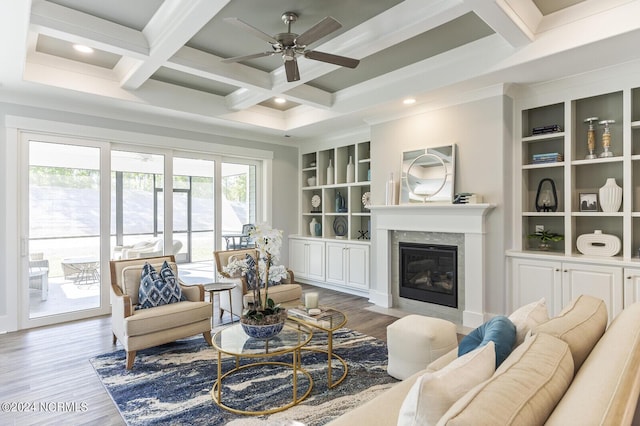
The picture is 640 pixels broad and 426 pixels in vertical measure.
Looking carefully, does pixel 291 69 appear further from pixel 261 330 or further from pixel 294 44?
pixel 261 330

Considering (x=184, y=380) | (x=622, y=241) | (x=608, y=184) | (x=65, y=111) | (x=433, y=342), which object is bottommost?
(x=184, y=380)

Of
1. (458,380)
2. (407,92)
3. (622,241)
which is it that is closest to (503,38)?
(407,92)

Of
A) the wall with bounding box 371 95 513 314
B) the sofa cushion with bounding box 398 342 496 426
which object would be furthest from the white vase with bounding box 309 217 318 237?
the sofa cushion with bounding box 398 342 496 426

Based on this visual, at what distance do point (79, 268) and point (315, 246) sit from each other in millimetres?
3424

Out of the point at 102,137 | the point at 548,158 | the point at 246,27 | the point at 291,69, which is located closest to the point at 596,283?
the point at 548,158

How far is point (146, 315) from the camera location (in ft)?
10.3

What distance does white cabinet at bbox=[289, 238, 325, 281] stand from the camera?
20.6 feet

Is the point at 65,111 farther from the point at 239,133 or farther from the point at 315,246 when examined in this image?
the point at 315,246

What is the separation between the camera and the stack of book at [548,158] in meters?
3.83

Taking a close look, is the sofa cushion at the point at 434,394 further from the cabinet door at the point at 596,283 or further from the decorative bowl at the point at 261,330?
the cabinet door at the point at 596,283

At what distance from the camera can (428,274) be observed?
4.62 m

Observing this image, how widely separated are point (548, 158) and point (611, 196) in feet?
2.22

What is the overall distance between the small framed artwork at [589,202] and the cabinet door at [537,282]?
656 mm

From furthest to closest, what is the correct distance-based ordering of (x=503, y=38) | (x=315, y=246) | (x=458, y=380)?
(x=315, y=246) → (x=503, y=38) → (x=458, y=380)
